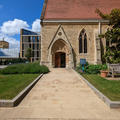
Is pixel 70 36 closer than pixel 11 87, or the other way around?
pixel 11 87

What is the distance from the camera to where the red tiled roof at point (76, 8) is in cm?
1562

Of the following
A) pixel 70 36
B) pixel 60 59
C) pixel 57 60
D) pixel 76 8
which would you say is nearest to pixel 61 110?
pixel 57 60

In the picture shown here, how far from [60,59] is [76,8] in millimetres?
10499

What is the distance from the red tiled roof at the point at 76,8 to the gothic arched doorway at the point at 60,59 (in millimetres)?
6383

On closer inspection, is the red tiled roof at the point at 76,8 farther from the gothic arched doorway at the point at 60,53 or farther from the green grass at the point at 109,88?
the green grass at the point at 109,88

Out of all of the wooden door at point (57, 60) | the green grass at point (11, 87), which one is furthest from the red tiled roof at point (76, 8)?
the green grass at point (11, 87)

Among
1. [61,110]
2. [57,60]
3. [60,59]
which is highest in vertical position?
[60,59]

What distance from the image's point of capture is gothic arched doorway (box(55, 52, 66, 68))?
53.0 ft

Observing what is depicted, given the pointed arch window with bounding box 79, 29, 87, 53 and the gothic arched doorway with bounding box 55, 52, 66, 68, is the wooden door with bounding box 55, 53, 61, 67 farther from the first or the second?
the pointed arch window with bounding box 79, 29, 87, 53

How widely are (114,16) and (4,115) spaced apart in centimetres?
884

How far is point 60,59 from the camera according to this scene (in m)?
16.3

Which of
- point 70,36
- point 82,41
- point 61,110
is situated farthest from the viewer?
point 82,41

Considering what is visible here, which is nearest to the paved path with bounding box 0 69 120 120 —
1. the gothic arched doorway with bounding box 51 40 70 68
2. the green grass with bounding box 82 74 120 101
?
the green grass with bounding box 82 74 120 101

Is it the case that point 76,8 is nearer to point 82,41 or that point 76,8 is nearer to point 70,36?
point 70,36
